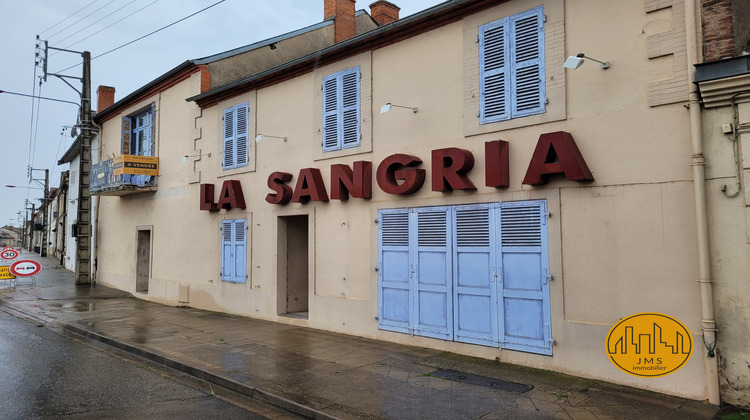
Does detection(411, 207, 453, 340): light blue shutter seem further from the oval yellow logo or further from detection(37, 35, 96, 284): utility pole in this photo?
detection(37, 35, 96, 284): utility pole

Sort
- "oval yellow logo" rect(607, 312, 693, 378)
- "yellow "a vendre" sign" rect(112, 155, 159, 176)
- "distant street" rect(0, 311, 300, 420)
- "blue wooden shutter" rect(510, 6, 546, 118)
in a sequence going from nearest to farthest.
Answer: "distant street" rect(0, 311, 300, 420) < "oval yellow logo" rect(607, 312, 693, 378) < "blue wooden shutter" rect(510, 6, 546, 118) < "yellow "a vendre" sign" rect(112, 155, 159, 176)

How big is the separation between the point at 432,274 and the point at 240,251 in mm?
5893

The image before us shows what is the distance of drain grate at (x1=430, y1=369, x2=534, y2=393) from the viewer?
6.50 meters

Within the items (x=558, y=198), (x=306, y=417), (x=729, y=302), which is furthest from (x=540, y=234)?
(x=306, y=417)

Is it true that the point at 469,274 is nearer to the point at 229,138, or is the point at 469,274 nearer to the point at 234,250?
the point at 234,250

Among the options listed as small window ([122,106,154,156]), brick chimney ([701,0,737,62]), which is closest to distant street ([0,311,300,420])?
brick chimney ([701,0,737,62])

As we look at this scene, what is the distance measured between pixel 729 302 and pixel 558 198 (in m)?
2.37

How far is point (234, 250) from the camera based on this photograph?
12844 millimetres

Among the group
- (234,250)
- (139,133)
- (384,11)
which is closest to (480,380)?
(234,250)

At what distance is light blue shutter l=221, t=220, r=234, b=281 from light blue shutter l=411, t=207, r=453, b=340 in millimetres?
5881

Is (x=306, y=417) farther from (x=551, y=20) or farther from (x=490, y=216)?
(x=551, y=20)

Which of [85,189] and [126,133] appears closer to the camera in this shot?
[126,133]

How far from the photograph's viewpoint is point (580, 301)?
696cm

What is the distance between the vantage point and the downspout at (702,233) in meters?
5.82
